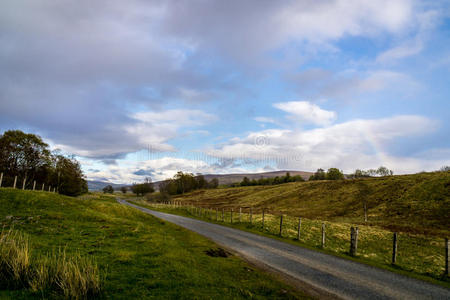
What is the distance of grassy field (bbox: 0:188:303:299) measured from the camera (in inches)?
345

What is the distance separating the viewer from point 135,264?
12.0 metres

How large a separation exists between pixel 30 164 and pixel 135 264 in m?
79.2

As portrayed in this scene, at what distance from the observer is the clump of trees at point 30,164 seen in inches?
2591

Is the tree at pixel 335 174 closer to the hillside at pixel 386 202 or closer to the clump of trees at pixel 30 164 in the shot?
the hillside at pixel 386 202

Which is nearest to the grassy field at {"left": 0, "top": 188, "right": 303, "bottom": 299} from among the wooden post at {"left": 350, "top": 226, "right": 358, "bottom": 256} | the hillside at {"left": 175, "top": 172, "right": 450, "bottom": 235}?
the wooden post at {"left": 350, "top": 226, "right": 358, "bottom": 256}

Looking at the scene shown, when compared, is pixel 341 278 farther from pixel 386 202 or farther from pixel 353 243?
pixel 386 202

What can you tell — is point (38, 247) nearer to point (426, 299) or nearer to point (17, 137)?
point (426, 299)

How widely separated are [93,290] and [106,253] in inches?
247

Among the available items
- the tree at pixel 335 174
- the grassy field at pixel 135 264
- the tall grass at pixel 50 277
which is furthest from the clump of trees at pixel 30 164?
the tree at pixel 335 174

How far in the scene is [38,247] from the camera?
13609 millimetres

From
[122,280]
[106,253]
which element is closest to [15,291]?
[122,280]

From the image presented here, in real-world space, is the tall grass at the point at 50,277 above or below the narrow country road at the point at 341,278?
above

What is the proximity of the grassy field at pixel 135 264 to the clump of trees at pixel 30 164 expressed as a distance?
56160 mm

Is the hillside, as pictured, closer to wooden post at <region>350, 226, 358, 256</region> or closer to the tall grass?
wooden post at <region>350, 226, 358, 256</region>
